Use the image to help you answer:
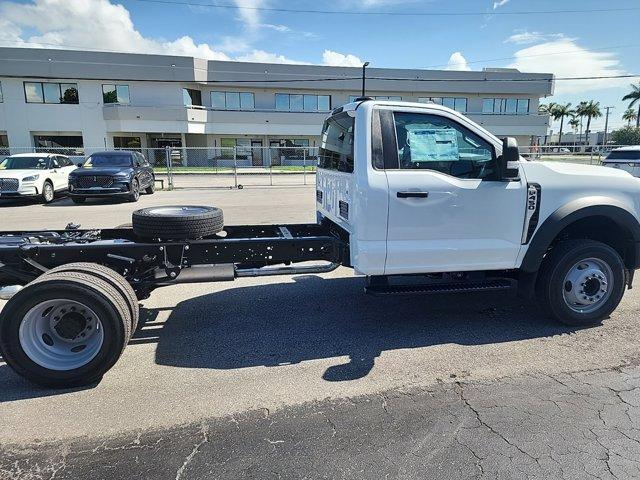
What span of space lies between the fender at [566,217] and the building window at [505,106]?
46333 millimetres

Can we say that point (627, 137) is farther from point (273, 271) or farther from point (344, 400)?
point (344, 400)

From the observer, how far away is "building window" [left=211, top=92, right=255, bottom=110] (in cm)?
4196

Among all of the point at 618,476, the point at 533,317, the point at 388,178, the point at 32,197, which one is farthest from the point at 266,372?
the point at 32,197

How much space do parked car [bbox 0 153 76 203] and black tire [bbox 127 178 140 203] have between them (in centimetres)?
256

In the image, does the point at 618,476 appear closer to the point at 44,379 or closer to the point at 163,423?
the point at 163,423

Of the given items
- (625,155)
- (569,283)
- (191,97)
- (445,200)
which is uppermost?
(191,97)

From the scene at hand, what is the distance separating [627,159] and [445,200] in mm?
16528

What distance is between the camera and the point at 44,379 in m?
3.55

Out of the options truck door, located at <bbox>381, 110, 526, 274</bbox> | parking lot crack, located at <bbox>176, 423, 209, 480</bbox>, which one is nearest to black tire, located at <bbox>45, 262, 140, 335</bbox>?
parking lot crack, located at <bbox>176, 423, 209, 480</bbox>

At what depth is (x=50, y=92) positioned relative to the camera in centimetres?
3859

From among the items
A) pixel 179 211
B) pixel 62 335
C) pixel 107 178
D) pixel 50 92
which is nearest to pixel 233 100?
pixel 50 92

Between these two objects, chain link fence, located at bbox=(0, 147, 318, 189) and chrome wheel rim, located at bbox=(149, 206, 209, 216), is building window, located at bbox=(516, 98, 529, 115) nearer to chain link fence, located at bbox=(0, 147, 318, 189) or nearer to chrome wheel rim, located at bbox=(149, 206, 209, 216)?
chain link fence, located at bbox=(0, 147, 318, 189)

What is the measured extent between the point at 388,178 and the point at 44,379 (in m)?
3.26

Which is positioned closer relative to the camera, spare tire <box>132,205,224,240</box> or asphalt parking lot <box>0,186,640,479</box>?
asphalt parking lot <box>0,186,640,479</box>
